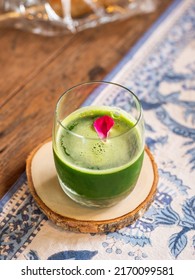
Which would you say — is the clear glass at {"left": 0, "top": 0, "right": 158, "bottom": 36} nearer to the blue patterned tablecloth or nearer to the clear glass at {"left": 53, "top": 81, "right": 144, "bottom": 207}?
the blue patterned tablecloth

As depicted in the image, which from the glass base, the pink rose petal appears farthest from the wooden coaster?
the pink rose petal

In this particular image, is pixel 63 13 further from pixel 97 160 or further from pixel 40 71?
pixel 97 160

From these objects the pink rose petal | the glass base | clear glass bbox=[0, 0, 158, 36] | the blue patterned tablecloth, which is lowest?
the blue patterned tablecloth

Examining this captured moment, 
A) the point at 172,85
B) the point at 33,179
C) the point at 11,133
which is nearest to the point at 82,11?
the point at 172,85

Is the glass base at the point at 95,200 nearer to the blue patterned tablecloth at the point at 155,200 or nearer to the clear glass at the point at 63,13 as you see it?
the blue patterned tablecloth at the point at 155,200

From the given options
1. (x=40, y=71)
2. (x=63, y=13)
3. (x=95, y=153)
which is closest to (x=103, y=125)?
(x=95, y=153)
